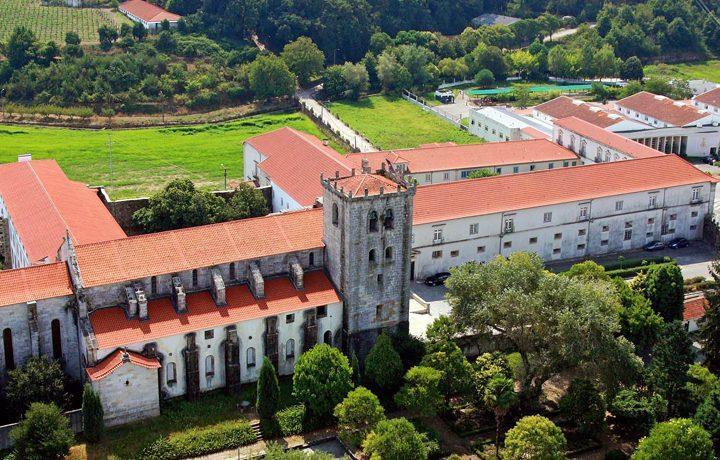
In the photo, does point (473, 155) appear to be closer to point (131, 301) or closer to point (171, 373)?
point (171, 373)

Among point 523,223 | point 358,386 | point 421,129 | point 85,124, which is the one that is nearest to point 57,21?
point 85,124

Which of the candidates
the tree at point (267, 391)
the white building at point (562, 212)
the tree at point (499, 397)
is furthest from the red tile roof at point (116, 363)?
the white building at point (562, 212)

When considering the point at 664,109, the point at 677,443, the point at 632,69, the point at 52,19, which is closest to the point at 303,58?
the point at 52,19

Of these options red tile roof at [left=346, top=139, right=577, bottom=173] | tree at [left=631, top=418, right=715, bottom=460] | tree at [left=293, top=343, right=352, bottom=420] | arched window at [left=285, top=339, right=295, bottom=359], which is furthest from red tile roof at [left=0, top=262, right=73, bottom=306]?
red tile roof at [left=346, top=139, right=577, bottom=173]

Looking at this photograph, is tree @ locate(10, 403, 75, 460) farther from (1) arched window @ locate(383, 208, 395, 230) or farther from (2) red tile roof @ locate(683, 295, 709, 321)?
(2) red tile roof @ locate(683, 295, 709, 321)

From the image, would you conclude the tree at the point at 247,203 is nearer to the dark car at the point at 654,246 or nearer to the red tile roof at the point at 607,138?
the dark car at the point at 654,246

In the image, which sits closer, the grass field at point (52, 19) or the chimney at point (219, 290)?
the chimney at point (219, 290)
